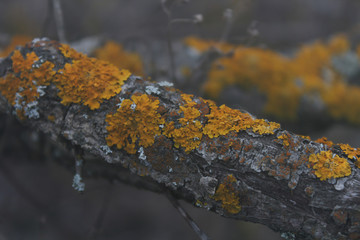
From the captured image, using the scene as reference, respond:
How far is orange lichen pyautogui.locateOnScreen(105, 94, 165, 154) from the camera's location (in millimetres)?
1746

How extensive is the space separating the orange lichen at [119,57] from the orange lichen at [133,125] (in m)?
1.89

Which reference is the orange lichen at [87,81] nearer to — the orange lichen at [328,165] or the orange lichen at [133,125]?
the orange lichen at [133,125]

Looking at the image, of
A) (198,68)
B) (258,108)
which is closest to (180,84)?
(198,68)

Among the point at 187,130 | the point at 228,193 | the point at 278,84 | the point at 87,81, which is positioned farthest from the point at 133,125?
the point at 278,84

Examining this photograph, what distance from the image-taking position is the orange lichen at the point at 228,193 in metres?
1.66

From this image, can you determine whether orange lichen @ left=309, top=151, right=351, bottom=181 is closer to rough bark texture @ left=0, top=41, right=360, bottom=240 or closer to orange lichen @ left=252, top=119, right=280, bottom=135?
rough bark texture @ left=0, top=41, right=360, bottom=240

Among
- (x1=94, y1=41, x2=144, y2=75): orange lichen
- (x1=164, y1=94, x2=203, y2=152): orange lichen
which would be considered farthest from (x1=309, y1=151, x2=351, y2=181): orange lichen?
(x1=94, y1=41, x2=144, y2=75): orange lichen

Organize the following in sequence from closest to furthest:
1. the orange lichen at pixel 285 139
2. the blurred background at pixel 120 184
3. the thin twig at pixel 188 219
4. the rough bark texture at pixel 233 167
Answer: the rough bark texture at pixel 233 167 < the orange lichen at pixel 285 139 < the thin twig at pixel 188 219 < the blurred background at pixel 120 184

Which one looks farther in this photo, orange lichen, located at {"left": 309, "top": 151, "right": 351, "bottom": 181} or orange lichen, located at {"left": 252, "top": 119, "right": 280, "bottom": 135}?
orange lichen, located at {"left": 252, "top": 119, "right": 280, "bottom": 135}

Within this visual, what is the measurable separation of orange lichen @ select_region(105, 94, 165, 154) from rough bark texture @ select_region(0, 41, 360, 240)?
4 cm

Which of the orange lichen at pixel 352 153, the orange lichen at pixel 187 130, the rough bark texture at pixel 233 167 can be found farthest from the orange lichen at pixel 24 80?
the orange lichen at pixel 352 153

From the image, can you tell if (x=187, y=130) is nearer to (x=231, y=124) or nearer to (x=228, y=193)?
(x=231, y=124)

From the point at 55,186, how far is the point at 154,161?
3.02 meters

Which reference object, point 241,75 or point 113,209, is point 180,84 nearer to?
point 241,75
